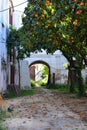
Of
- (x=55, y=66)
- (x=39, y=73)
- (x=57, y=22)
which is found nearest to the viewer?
(x=57, y=22)

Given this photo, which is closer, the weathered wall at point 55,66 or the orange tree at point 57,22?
the orange tree at point 57,22

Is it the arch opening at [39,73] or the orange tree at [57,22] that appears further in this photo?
the arch opening at [39,73]

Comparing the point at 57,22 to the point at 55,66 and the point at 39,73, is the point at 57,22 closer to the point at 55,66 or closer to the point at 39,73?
the point at 55,66

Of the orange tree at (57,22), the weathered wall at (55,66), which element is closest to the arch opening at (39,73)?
the weathered wall at (55,66)

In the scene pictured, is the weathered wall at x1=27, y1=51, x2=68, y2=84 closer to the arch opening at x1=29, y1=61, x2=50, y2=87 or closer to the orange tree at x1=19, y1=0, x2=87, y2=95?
the arch opening at x1=29, y1=61, x2=50, y2=87

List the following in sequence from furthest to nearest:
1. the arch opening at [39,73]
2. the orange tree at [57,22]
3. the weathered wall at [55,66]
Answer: the arch opening at [39,73]
the weathered wall at [55,66]
the orange tree at [57,22]

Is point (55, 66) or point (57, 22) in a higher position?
point (55, 66)

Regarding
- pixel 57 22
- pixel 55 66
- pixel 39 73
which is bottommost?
pixel 57 22

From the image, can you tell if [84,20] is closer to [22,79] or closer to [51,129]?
[51,129]

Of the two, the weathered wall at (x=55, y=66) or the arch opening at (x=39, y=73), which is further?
the arch opening at (x=39, y=73)

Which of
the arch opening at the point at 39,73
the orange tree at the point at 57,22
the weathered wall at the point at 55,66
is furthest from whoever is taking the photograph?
the arch opening at the point at 39,73

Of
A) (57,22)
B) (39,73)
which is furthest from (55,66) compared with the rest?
(57,22)

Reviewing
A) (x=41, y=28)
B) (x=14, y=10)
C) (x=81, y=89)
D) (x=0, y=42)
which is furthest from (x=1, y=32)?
(x=14, y=10)

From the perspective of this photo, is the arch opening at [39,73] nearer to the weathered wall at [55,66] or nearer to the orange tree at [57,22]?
the weathered wall at [55,66]
